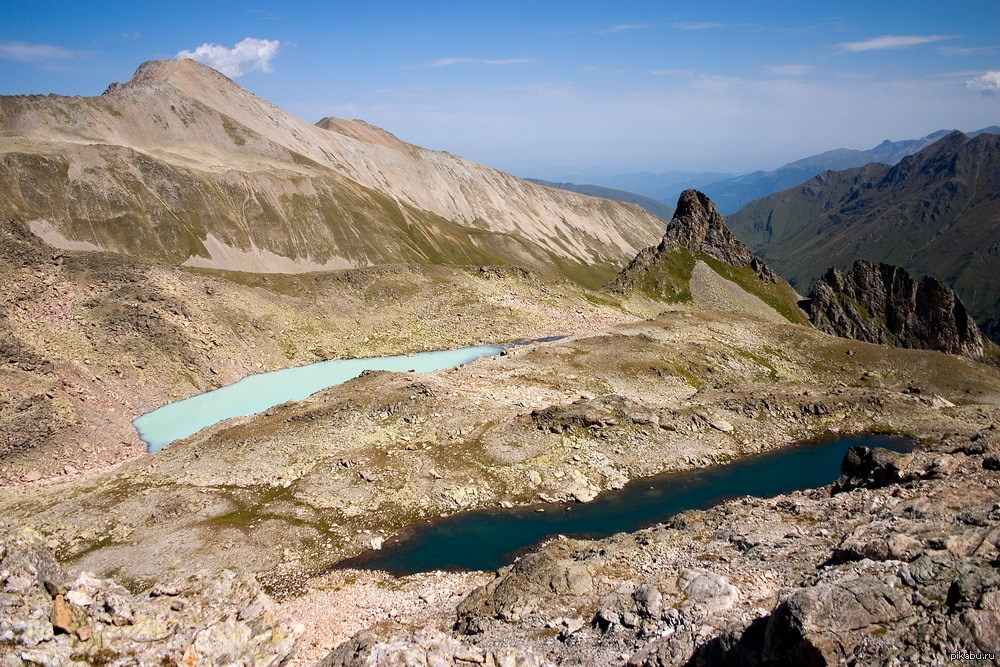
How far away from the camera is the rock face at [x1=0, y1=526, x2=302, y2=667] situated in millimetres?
26531

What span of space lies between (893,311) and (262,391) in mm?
124095

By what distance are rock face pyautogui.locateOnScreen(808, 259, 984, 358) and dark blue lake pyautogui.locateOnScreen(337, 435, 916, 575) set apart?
82767 millimetres

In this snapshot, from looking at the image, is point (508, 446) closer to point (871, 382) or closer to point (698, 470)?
point (698, 470)

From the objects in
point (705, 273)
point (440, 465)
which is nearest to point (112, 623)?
point (440, 465)

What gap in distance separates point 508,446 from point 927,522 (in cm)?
3327

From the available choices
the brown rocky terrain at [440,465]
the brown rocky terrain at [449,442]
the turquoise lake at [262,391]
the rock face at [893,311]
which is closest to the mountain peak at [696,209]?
the brown rocky terrain at [440,465]

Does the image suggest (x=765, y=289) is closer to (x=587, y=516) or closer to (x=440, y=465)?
(x=587, y=516)

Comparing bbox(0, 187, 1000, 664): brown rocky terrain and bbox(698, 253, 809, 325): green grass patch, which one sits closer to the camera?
bbox(0, 187, 1000, 664): brown rocky terrain

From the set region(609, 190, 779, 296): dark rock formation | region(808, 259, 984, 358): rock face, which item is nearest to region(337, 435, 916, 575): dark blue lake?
region(609, 190, 779, 296): dark rock formation

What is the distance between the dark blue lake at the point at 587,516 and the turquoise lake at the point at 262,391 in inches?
1240

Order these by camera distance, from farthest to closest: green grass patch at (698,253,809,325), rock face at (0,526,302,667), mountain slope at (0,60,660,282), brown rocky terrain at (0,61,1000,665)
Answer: green grass patch at (698,253,809,325)
mountain slope at (0,60,660,282)
brown rocky terrain at (0,61,1000,665)
rock face at (0,526,302,667)

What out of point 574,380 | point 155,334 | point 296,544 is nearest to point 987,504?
point 296,544

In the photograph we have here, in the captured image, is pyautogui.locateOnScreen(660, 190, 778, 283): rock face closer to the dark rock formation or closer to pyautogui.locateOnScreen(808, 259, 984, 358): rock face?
the dark rock formation

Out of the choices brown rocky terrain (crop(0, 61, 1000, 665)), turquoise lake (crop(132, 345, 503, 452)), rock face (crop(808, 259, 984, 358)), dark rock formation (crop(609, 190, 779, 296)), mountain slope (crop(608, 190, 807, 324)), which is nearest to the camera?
brown rocky terrain (crop(0, 61, 1000, 665))
